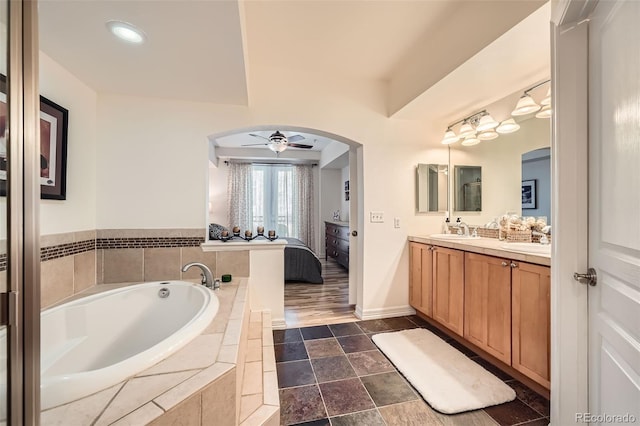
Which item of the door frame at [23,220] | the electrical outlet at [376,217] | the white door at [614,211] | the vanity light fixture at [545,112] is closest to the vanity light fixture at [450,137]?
the vanity light fixture at [545,112]

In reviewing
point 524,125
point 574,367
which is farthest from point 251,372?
point 524,125

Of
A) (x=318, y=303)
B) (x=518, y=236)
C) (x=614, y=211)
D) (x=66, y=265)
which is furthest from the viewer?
(x=318, y=303)

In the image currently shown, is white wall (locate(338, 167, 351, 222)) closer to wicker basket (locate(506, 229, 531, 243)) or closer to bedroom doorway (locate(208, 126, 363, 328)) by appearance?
bedroom doorway (locate(208, 126, 363, 328))

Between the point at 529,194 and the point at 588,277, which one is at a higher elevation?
the point at 529,194

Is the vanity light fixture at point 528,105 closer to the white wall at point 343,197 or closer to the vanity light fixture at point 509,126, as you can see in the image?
the vanity light fixture at point 509,126

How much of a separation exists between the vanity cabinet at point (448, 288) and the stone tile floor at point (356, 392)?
19 centimetres

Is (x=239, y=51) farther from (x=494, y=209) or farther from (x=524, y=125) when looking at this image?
(x=494, y=209)

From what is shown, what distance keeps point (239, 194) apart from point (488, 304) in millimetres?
5384

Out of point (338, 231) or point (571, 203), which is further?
point (338, 231)

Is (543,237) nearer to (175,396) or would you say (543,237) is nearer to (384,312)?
(384,312)

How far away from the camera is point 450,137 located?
2.92m

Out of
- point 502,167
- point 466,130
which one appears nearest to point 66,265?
point 466,130

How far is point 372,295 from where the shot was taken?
9.57ft

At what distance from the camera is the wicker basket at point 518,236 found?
2.20 metres
